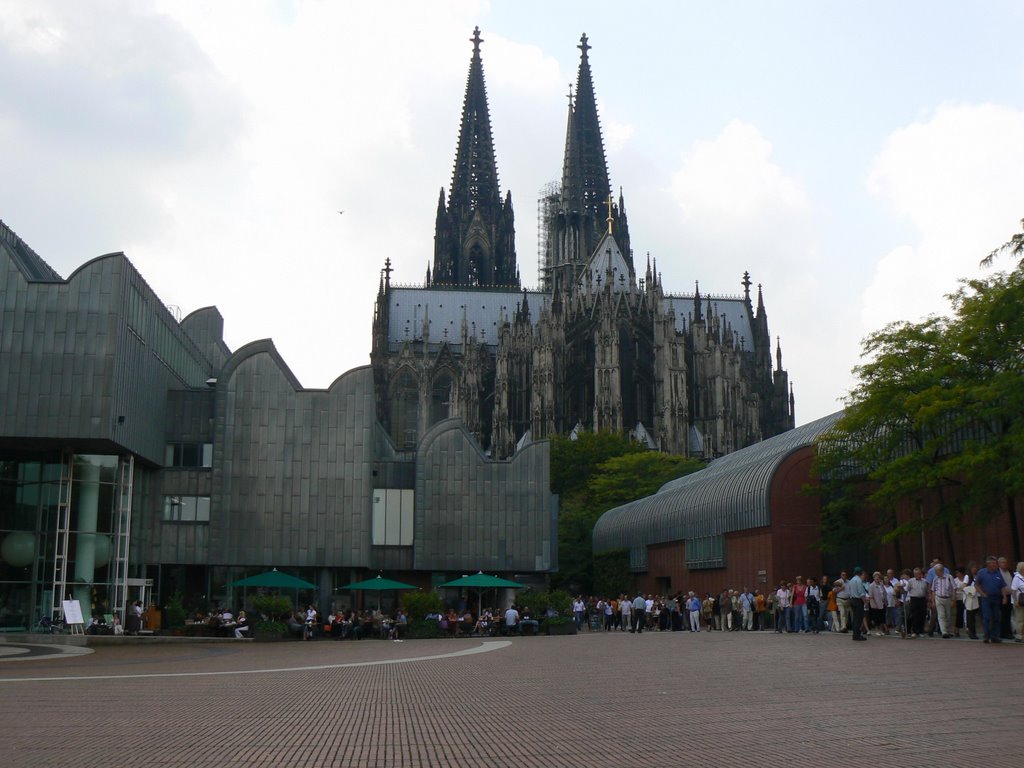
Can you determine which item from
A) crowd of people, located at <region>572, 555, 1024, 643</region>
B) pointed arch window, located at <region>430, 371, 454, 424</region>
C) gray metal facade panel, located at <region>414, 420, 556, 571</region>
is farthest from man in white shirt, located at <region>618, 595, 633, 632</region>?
pointed arch window, located at <region>430, 371, 454, 424</region>

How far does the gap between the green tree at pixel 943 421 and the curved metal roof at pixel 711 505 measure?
280 cm

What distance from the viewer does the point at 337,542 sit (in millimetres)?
42406

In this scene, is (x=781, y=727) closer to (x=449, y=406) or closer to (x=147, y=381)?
(x=147, y=381)

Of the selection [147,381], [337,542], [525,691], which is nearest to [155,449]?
[147,381]

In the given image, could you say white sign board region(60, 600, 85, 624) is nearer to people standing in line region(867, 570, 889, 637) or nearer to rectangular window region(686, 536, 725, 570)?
people standing in line region(867, 570, 889, 637)

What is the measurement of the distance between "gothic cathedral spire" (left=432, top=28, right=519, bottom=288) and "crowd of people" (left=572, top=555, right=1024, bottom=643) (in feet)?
276

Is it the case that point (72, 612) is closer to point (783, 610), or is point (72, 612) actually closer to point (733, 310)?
point (783, 610)

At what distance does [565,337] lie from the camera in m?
92.6

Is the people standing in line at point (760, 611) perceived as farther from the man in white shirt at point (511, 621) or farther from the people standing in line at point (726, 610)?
the man in white shirt at point (511, 621)

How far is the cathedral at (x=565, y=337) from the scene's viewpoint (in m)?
88.8

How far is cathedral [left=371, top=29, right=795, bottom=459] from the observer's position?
88812mm

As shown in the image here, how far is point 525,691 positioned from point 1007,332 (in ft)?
71.0

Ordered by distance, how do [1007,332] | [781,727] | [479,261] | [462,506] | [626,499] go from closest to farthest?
1. [781,727]
2. [1007,332]
3. [462,506]
4. [626,499]
5. [479,261]

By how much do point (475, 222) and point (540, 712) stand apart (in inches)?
4382
